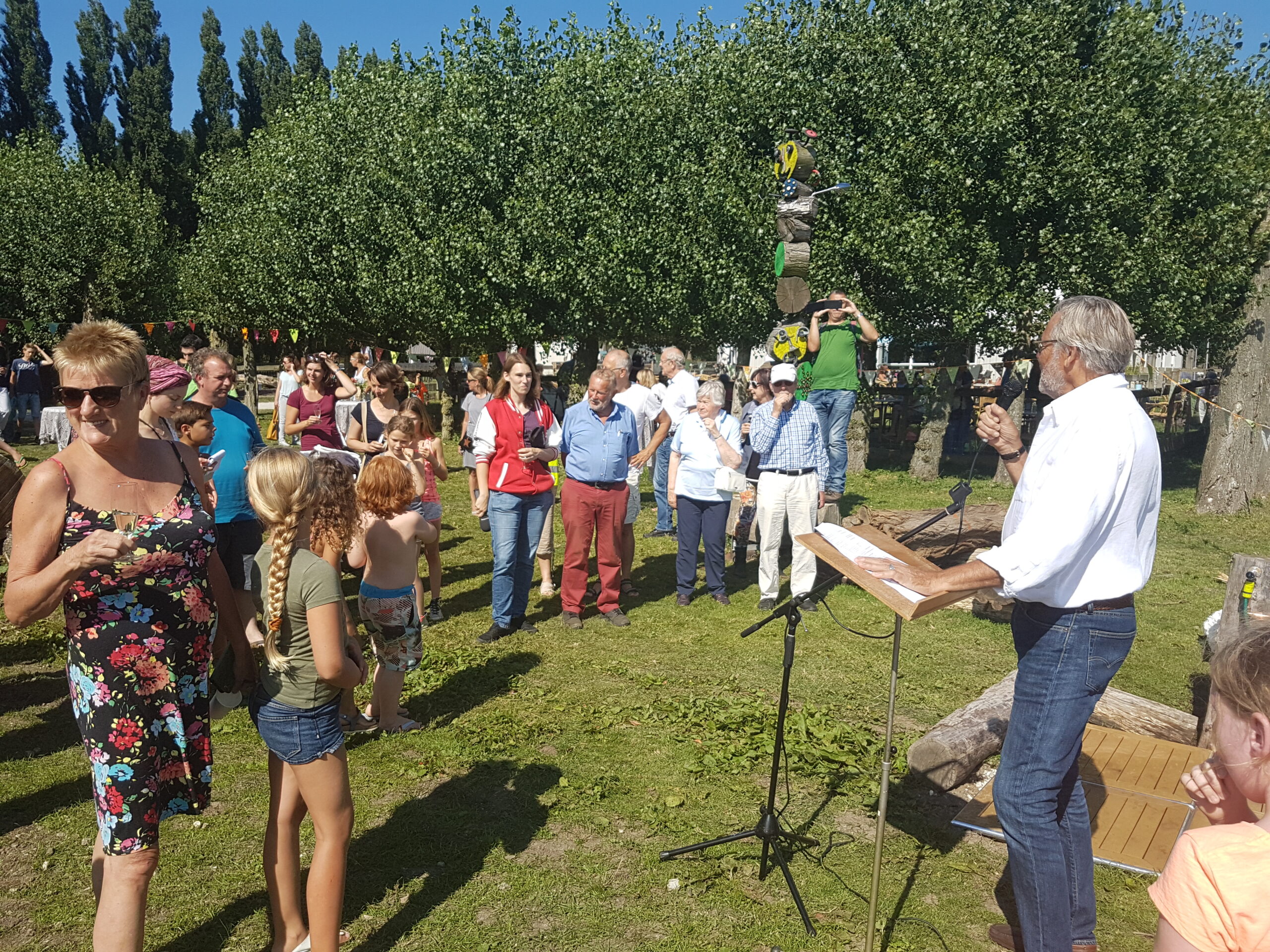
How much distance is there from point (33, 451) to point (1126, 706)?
20.1 m

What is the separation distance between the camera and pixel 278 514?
3006 millimetres

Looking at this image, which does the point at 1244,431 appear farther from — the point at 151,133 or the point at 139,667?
the point at 151,133

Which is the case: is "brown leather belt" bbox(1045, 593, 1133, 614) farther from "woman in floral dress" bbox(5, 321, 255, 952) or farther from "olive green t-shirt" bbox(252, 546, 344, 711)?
"woman in floral dress" bbox(5, 321, 255, 952)

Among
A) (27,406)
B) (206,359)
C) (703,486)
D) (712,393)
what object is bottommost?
(27,406)

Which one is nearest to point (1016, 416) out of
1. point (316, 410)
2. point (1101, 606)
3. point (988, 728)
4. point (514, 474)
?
point (514, 474)

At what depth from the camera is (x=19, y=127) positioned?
43.9 m

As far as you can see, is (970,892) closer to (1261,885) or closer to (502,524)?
(1261,885)

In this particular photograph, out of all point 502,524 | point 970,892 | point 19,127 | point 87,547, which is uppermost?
point 19,127

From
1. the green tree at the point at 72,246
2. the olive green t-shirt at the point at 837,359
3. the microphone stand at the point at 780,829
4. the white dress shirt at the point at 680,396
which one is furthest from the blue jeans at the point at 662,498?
the green tree at the point at 72,246

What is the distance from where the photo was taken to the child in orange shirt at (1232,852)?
146 cm

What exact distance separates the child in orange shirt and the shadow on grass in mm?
2948

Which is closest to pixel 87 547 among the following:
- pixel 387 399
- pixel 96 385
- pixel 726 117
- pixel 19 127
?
pixel 96 385

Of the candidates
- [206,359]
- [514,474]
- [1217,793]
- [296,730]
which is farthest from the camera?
[514,474]

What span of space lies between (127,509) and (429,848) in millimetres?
2252
